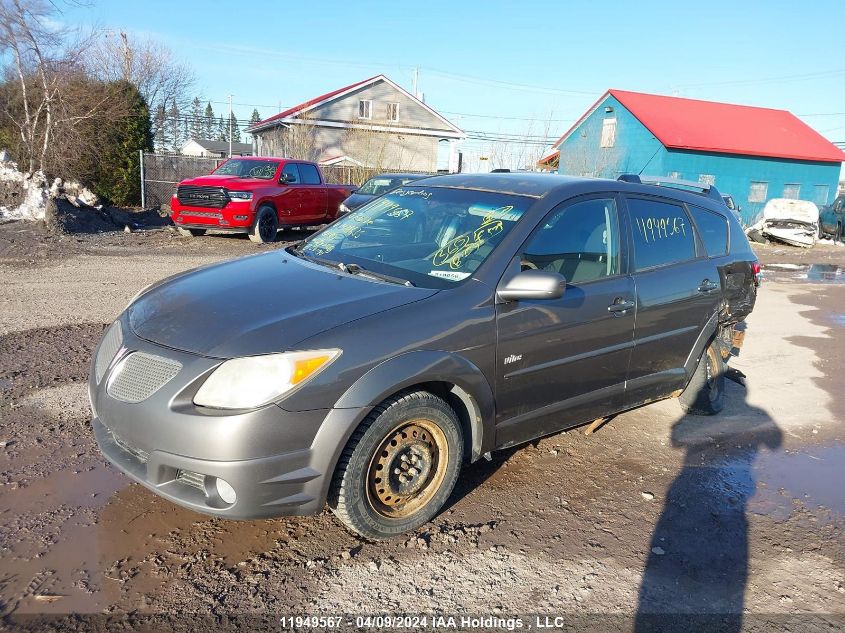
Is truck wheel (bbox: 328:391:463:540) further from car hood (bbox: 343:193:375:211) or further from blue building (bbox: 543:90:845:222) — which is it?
blue building (bbox: 543:90:845:222)

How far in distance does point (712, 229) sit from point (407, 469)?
3.37 m

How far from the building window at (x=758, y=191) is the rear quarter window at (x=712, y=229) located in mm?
29512

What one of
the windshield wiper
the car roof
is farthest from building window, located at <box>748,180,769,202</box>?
the windshield wiper

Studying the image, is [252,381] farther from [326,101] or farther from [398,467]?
[326,101]

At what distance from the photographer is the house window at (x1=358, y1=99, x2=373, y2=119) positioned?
125ft

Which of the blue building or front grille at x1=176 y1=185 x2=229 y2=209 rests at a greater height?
the blue building

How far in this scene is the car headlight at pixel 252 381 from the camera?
9.10ft

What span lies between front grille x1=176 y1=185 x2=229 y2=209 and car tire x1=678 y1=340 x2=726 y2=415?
11.0m

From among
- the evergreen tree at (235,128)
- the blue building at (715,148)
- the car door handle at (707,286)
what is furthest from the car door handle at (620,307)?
the evergreen tree at (235,128)

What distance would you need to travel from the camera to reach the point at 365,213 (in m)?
4.68

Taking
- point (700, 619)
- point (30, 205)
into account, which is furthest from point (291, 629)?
point (30, 205)

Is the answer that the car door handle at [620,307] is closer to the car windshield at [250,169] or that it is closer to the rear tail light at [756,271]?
the rear tail light at [756,271]

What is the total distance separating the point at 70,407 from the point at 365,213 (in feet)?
8.36

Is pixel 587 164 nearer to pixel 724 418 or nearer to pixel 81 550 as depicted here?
pixel 724 418
